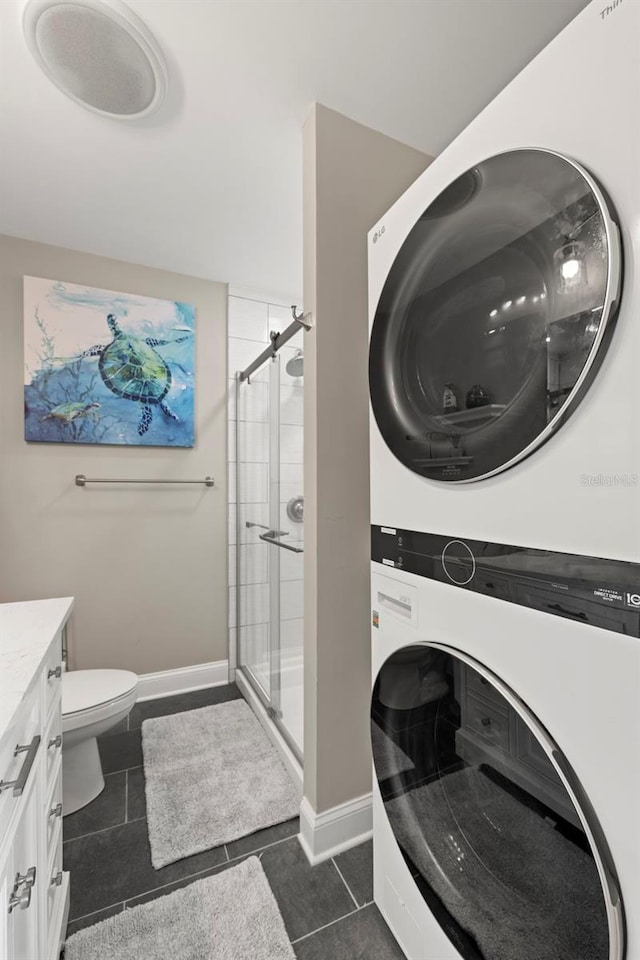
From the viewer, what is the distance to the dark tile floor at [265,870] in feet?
3.71

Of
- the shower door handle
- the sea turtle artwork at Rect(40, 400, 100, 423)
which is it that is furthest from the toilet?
the sea turtle artwork at Rect(40, 400, 100, 423)

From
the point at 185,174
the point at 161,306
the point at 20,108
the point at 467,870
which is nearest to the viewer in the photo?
the point at 467,870

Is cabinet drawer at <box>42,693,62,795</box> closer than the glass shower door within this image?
Yes

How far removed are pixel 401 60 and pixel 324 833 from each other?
2.39m

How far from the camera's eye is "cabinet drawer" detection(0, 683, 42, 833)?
61 centimetres

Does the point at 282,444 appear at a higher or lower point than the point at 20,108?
lower

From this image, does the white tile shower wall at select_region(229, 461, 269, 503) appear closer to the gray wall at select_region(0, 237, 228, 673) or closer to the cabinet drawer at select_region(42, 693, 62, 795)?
the gray wall at select_region(0, 237, 228, 673)

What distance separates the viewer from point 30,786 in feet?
2.60

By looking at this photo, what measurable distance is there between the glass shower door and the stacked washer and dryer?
791mm

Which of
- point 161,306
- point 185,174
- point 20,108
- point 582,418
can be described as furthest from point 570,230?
point 161,306

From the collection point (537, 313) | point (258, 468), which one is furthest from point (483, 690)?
point (258, 468)

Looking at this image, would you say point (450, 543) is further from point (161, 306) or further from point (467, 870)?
point (161, 306)

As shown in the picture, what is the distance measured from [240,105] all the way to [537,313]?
137cm

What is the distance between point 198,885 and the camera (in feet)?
4.22
